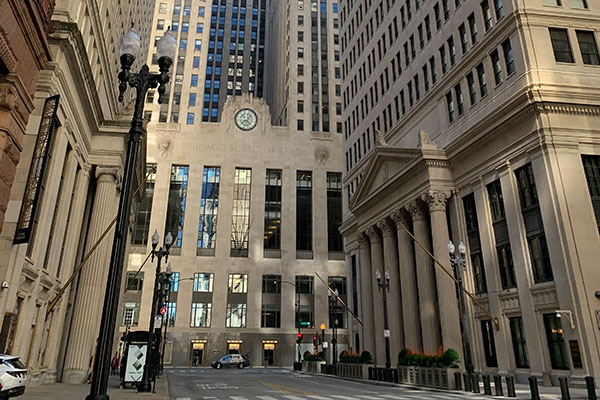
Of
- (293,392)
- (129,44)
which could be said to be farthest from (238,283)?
(129,44)

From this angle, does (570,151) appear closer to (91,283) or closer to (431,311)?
(431,311)

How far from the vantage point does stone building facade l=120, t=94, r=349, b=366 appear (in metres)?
67.8

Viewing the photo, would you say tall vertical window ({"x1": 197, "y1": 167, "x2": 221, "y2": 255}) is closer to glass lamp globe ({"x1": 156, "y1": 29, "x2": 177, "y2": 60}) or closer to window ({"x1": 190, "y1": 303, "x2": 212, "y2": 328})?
window ({"x1": 190, "y1": 303, "x2": 212, "y2": 328})

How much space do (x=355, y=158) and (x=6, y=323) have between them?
44.0 meters

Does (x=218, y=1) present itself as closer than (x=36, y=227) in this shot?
No

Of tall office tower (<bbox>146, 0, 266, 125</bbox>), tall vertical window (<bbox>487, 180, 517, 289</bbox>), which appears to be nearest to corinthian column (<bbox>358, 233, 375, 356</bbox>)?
tall vertical window (<bbox>487, 180, 517, 289</bbox>)

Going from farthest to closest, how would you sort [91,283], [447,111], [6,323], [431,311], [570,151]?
[447,111], [431,311], [91,283], [570,151], [6,323]

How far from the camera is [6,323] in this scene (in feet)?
60.1

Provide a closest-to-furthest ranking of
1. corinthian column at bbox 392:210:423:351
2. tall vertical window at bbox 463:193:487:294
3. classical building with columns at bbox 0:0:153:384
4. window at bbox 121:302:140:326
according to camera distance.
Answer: classical building with columns at bbox 0:0:153:384, tall vertical window at bbox 463:193:487:294, corinthian column at bbox 392:210:423:351, window at bbox 121:302:140:326

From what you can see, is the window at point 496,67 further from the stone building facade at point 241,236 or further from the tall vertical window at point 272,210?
the tall vertical window at point 272,210

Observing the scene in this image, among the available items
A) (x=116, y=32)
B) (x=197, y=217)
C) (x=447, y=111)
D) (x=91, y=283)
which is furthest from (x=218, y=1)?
(x=91, y=283)

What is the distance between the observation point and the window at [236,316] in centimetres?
6869

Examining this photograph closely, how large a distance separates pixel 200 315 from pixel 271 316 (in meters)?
11.1

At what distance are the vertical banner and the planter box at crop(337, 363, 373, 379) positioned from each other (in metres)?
25.6
